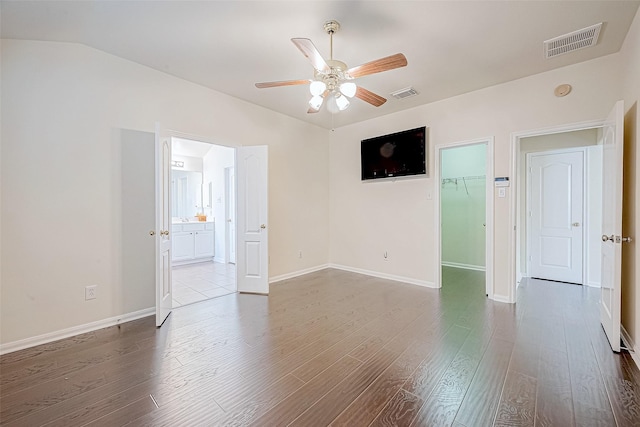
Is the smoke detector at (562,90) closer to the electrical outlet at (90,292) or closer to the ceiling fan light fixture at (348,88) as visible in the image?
the ceiling fan light fixture at (348,88)

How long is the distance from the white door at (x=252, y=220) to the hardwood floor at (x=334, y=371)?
72cm

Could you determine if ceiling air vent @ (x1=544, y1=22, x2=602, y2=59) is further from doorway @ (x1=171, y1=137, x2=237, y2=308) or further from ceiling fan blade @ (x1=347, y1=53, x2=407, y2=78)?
doorway @ (x1=171, y1=137, x2=237, y2=308)

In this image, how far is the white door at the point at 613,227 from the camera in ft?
7.46

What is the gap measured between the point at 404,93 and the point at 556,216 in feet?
11.0

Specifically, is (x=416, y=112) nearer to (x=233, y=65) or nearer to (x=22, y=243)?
(x=233, y=65)

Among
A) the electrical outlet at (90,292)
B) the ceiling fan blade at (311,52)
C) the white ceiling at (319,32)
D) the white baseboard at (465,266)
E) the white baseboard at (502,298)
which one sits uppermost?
the white ceiling at (319,32)

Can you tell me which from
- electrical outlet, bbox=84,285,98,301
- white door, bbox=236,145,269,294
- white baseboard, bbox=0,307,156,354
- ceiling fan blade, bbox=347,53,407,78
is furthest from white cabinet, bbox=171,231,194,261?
ceiling fan blade, bbox=347,53,407,78

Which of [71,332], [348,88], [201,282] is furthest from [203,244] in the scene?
[348,88]

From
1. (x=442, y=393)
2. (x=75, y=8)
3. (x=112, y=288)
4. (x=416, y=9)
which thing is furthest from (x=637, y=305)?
(x=75, y=8)

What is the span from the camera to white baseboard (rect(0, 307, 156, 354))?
2373 mm

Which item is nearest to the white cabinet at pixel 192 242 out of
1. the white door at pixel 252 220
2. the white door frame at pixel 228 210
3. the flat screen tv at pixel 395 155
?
the white door frame at pixel 228 210

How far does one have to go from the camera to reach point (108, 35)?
2.53 metres

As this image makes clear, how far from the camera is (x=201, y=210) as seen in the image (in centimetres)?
708

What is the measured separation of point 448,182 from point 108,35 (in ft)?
18.9
